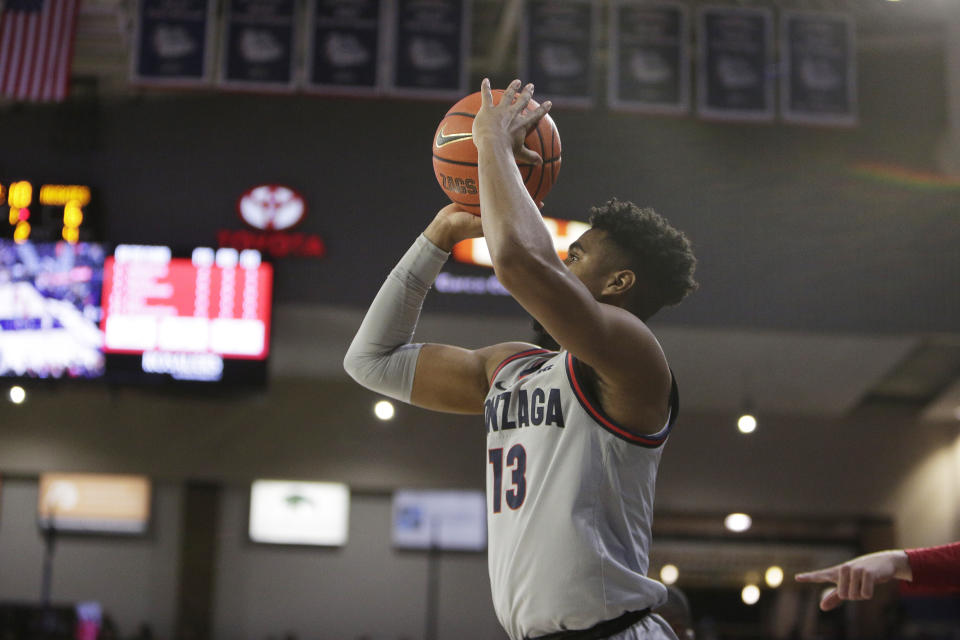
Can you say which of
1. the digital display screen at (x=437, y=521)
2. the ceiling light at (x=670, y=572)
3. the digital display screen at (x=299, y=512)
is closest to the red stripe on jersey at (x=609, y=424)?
the digital display screen at (x=437, y=521)

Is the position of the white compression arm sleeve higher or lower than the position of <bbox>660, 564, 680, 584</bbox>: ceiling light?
higher

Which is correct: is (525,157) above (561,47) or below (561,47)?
below

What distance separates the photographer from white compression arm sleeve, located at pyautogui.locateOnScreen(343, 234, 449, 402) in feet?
7.98

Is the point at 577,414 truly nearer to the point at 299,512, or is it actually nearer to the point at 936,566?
the point at 936,566

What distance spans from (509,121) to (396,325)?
609 mm

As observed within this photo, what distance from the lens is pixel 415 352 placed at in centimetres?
246

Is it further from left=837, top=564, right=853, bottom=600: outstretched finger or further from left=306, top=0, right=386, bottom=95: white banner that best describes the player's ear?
left=306, top=0, right=386, bottom=95: white banner

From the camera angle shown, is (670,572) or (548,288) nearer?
(548,288)

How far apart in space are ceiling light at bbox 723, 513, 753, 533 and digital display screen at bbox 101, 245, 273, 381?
597 cm

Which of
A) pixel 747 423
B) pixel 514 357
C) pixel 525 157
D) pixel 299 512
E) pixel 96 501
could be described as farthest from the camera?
pixel 299 512

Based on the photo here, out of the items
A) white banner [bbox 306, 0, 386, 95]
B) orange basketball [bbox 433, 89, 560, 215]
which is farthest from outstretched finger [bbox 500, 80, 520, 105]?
white banner [bbox 306, 0, 386, 95]

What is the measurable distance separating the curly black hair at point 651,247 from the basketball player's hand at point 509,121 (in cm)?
21

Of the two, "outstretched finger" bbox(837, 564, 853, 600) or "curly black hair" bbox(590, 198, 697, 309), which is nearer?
"outstretched finger" bbox(837, 564, 853, 600)

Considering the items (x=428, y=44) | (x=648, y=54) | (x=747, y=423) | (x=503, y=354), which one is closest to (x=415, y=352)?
(x=503, y=354)
